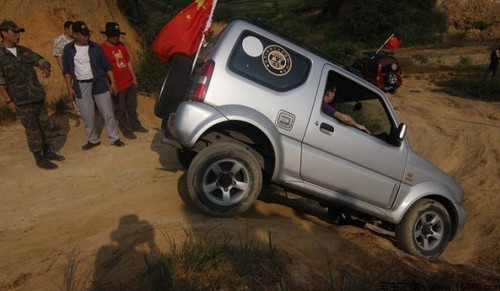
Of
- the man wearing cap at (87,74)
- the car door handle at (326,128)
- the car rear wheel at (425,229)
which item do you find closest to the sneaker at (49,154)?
the man wearing cap at (87,74)

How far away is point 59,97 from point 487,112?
1185 centimetres

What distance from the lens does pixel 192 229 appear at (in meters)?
4.26

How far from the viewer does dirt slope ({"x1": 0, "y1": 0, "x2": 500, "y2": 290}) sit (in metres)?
3.78

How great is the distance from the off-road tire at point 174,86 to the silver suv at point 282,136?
0.01 metres

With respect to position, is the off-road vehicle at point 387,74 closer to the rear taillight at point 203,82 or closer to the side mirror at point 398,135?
the side mirror at point 398,135

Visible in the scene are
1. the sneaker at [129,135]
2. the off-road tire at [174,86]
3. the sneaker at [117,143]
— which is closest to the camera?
the off-road tire at [174,86]

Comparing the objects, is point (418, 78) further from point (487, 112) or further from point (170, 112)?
point (170, 112)

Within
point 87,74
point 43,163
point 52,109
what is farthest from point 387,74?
point 43,163

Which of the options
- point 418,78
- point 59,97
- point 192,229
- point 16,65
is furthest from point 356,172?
point 418,78

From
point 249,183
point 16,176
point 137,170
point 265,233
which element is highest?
point 249,183

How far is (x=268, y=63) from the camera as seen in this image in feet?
15.3

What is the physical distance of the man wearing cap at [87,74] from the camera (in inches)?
252

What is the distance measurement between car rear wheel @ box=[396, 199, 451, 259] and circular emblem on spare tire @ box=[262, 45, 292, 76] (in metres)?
2.32

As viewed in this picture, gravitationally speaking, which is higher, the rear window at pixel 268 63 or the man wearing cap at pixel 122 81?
the rear window at pixel 268 63
